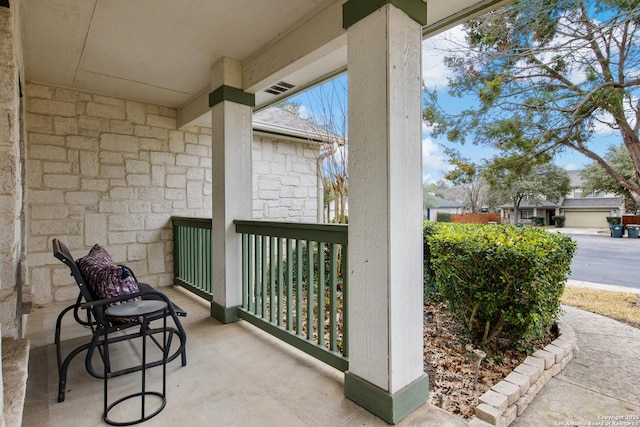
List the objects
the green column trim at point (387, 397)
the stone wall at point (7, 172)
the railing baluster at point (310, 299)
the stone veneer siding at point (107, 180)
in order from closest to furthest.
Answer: the green column trim at point (387, 397)
the stone wall at point (7, 172)
the railing baluster at point (310, 299)
the stone veneer siding at point (107, 180)

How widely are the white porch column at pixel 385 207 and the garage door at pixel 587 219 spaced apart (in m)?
14.2

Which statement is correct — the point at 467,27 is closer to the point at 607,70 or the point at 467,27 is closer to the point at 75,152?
the point at 607,70

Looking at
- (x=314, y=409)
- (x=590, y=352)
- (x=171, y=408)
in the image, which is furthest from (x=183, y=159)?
(x=590, y=352)

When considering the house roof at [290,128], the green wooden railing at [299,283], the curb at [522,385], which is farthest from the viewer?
the house roof at [290,128]

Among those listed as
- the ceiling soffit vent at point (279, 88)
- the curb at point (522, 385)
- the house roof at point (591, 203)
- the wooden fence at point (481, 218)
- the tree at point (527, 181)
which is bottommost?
the curb at point (522, 385)

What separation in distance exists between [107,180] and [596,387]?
5.36 m

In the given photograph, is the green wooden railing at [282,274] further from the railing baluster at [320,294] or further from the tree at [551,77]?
the tree at [551,77]

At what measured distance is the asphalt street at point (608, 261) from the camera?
596 cm

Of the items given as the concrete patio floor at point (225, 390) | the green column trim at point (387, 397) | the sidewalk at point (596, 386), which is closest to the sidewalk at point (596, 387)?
the sidewalk at point (596, 386)

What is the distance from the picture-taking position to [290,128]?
17.0 ft

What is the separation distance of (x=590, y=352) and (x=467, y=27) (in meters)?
4.13

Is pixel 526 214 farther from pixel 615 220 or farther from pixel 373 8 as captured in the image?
pixel 373 8

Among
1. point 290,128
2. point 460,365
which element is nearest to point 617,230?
point 460,365

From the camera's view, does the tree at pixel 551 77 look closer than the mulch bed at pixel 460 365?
No
